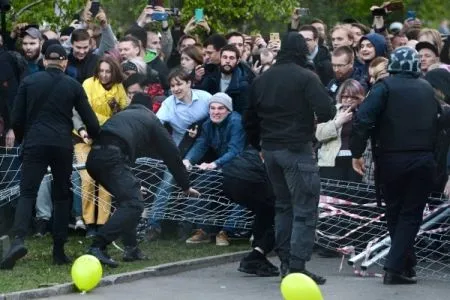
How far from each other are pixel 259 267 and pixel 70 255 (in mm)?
2007

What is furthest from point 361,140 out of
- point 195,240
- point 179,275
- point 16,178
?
point 16,178

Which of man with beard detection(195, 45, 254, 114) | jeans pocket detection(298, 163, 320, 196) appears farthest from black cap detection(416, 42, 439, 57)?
jeans pocket detection(298, 163, 320, 196)

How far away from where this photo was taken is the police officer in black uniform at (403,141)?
12727 mm

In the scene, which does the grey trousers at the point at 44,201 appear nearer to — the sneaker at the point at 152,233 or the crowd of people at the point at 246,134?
the crowd of people at the point at 246,134

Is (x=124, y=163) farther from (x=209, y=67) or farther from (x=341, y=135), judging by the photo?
(x=209, y=67)

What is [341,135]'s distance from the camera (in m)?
14.6

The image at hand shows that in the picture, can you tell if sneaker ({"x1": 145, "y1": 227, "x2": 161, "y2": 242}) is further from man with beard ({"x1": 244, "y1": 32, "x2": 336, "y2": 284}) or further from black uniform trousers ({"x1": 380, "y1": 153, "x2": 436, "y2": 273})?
black uniform trousers ({"x1": 380, "y1": 153, "x2": 436, "y2": 273})

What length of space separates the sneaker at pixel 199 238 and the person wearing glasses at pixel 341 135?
5.11ft

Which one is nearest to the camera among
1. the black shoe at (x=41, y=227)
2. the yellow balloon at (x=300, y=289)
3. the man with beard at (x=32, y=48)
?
the yellow balloon at (x=300, y=289)

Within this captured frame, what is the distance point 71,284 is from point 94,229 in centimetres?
315

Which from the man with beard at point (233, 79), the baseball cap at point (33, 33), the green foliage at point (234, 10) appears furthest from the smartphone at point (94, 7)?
the green foliage at point (234, 10)

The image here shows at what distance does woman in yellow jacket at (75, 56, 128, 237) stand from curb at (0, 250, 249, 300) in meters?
1.55

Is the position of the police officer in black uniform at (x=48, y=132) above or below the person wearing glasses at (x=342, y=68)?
below

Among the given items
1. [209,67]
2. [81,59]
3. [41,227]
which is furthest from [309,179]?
[81,59]
